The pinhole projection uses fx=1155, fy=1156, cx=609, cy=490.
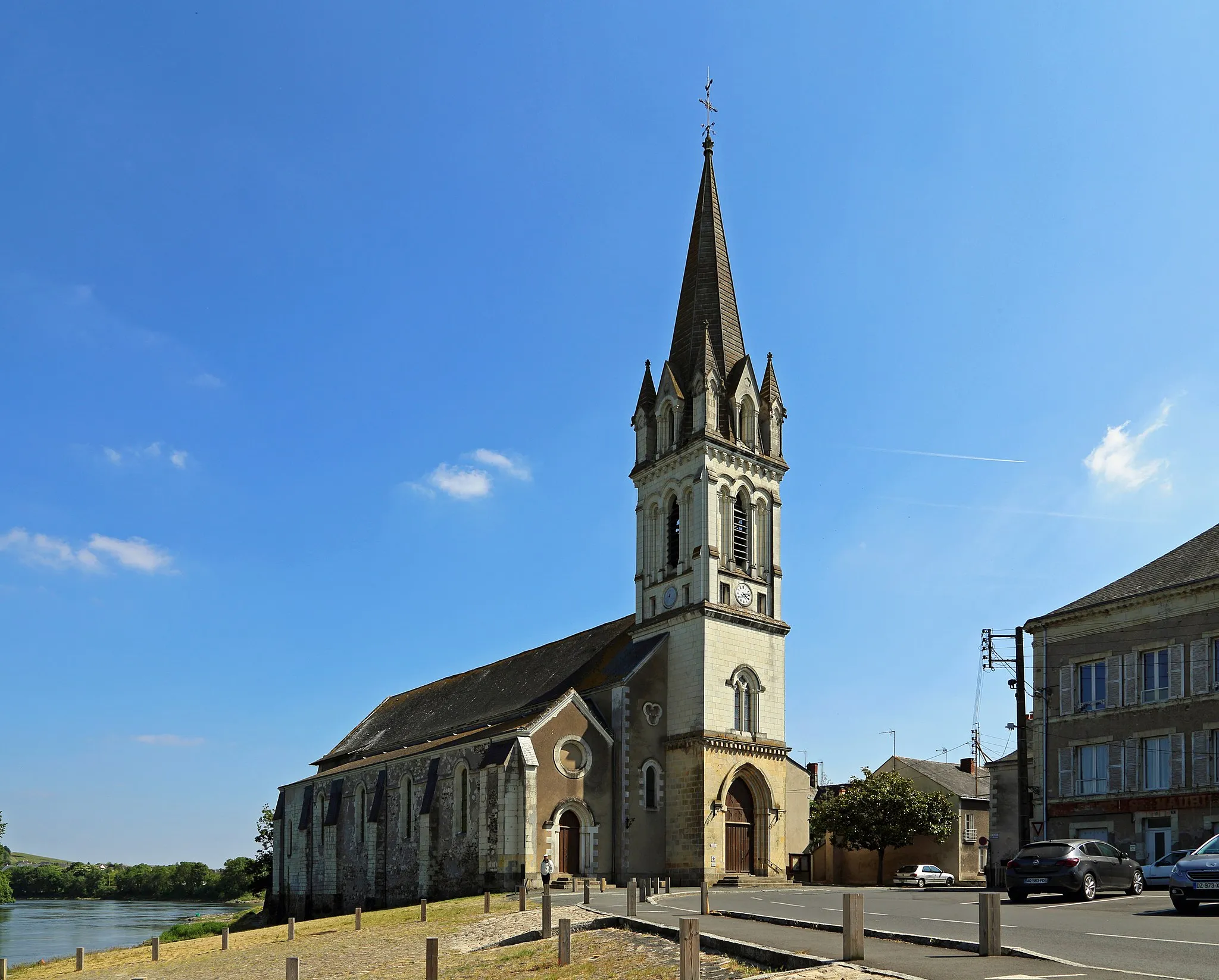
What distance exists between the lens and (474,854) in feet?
139

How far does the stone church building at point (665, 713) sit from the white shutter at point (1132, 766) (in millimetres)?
13267

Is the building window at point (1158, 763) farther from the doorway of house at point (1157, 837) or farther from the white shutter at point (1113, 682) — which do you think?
the white shutter at point (1113, 682)

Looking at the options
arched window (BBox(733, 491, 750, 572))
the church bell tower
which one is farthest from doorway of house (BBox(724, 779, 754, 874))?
arched window (BBox(733, 491, 750, 572))

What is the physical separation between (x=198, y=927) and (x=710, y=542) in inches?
1450

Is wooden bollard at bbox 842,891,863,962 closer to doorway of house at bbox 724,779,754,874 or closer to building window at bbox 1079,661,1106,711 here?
building window at bbox 1079,661,1106,711

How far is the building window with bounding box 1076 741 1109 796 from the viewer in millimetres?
36031

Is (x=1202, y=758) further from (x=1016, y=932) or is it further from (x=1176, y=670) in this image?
(x=1016, y=932)

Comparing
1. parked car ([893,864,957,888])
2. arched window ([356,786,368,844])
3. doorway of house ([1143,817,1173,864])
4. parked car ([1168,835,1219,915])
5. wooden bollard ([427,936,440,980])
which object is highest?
parked car ([1168,835,1219,915])

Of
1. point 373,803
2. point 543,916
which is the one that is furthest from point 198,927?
point 543,916

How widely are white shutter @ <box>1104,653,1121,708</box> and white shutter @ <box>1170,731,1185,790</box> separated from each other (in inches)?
86.5

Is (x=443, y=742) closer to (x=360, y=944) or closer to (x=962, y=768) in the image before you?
(x=360, y=944)

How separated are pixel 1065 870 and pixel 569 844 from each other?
22.1 meters

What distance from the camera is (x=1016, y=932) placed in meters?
16.5

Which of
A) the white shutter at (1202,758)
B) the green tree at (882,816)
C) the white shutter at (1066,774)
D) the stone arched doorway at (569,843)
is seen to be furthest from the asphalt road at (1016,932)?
the green tree at (882,816)
